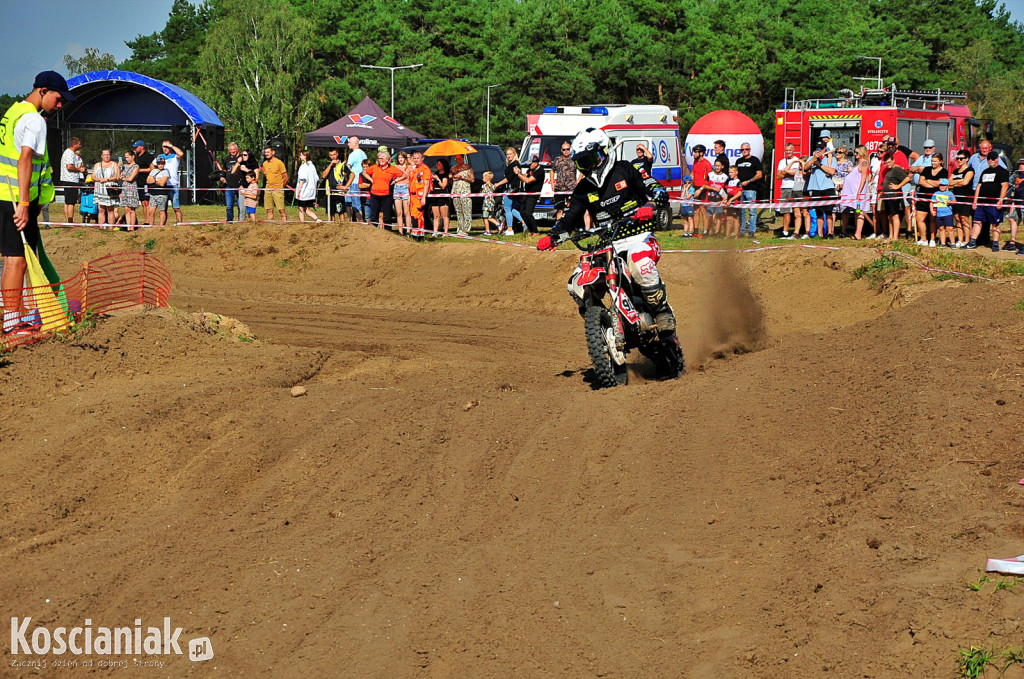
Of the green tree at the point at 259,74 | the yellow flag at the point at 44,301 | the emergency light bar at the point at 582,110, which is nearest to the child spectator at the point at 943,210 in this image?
the emergency light bar at the point at 582,110

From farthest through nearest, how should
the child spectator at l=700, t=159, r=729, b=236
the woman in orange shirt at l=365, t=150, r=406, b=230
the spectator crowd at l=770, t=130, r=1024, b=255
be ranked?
1. the woman in orange shirt at l=365, t=150, r=406, b=230
2. the child spectator at l=700, t=159, r=729, b=236
3. the spectator crowd at l=770, t=130, r=1024, b=255

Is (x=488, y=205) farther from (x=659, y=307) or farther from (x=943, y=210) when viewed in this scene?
(x=659, y=307)

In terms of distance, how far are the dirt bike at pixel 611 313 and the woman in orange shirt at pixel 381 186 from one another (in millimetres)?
11575

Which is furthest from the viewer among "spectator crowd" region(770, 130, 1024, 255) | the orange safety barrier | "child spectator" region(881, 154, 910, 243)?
"child spectator" region(881, 154, 910, 243)

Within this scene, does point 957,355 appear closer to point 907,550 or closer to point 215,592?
point 907,550

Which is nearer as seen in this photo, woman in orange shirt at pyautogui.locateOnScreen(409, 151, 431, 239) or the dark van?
woman in orange shirt at pyautogui.locateOnScreen(409, 151, 431, 239)

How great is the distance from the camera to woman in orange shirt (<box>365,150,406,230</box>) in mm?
20641

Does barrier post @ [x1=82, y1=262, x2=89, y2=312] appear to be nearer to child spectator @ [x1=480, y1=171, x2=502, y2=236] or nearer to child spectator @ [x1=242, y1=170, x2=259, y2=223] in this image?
child spectator @ [x1=480, y1=171, x2=502, y2=236]

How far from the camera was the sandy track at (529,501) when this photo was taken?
4992 millimetres

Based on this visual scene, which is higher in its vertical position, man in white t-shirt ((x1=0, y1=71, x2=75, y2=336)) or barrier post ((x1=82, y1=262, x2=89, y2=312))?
man in white t-shirt ((x1=0, y1=71, x2=75, y2=336))

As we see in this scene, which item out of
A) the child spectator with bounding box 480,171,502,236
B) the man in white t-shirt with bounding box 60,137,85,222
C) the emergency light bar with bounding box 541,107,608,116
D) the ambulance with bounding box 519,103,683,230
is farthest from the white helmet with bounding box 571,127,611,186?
the man in white t-shirt with bounding box 60,137,85,222

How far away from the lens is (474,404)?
8742mm

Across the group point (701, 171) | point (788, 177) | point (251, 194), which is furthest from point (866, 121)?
point (251, 194)

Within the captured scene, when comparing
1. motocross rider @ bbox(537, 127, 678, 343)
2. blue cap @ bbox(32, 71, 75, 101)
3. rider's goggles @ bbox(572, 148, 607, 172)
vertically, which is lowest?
motocross rider @ bbox(537, 127, 678, 343)
